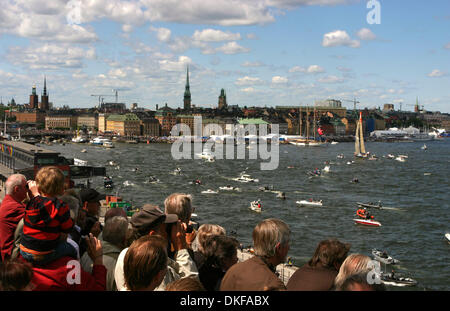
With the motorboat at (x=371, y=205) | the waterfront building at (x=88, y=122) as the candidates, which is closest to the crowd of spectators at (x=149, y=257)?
the motorboat at (x=371, y=205)

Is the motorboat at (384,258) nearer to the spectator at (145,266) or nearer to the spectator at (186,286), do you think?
the spectator at (145,266)

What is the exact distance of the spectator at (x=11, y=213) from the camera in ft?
9.70

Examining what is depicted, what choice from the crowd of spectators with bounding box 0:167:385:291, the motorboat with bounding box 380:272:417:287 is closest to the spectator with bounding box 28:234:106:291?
the crowd of spectators with bounding box 0:167:385:291

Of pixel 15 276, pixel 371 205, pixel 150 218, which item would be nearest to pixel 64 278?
pixel 15 276

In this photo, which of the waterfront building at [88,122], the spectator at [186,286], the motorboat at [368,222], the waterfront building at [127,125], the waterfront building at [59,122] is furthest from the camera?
the waterfront building at [59,122]

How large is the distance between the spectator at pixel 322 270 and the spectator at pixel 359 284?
0.77 ft

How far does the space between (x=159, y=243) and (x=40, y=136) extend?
8843 cm

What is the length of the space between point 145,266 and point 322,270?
0.81m

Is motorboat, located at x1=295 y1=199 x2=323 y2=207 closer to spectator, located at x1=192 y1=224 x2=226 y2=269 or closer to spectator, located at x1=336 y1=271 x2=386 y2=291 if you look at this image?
spectator, located at x1=192 y1=224 x2=226 y2=269

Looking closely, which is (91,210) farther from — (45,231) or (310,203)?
(310,203)

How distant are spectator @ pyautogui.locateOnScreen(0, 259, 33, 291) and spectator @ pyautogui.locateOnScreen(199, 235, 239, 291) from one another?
0.96 meters

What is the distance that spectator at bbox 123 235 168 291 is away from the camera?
1860mm
